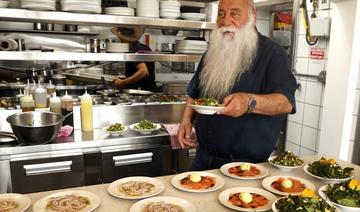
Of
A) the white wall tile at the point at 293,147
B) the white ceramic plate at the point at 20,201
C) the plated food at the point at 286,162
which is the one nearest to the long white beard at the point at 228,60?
the plated food at the point at 286,162

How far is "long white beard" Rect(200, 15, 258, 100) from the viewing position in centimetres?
219

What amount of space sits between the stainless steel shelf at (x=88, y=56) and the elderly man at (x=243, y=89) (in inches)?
32.7

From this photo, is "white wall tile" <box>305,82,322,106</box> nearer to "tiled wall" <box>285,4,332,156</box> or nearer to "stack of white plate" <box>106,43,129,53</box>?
"tiled wall" <box>285,4,332,156</box>

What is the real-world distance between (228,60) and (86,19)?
128 centimetres

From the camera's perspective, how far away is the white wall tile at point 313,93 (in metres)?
3.61

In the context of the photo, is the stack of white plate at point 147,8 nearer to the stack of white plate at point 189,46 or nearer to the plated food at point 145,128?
the stack of white plate at point 189,46

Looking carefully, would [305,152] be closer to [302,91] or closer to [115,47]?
[302,91]

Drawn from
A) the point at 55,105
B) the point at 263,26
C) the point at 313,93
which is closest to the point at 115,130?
the point at 55,105

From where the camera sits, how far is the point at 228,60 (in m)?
2.32

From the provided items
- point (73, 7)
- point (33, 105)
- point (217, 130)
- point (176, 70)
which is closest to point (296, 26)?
point (176, 70)

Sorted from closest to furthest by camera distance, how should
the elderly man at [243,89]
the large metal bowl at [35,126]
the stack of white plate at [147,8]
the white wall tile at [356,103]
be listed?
1. the elderly man at [243,89]
2. the large metal bowl at [35,126]
3. the stack of white plate at [147,8]
4. the white wall tile at [356,103]

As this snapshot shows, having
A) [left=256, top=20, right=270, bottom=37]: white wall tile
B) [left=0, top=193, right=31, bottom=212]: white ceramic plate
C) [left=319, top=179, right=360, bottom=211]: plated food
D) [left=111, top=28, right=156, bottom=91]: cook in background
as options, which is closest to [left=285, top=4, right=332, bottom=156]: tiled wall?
[left=256, top=20, right=270, bottom=37]: white wall tile

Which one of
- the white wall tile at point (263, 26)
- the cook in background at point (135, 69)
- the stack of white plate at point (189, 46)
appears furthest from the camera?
the white wall tile at point (263, 26)

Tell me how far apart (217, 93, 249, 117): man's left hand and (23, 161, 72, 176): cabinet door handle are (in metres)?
1.38
